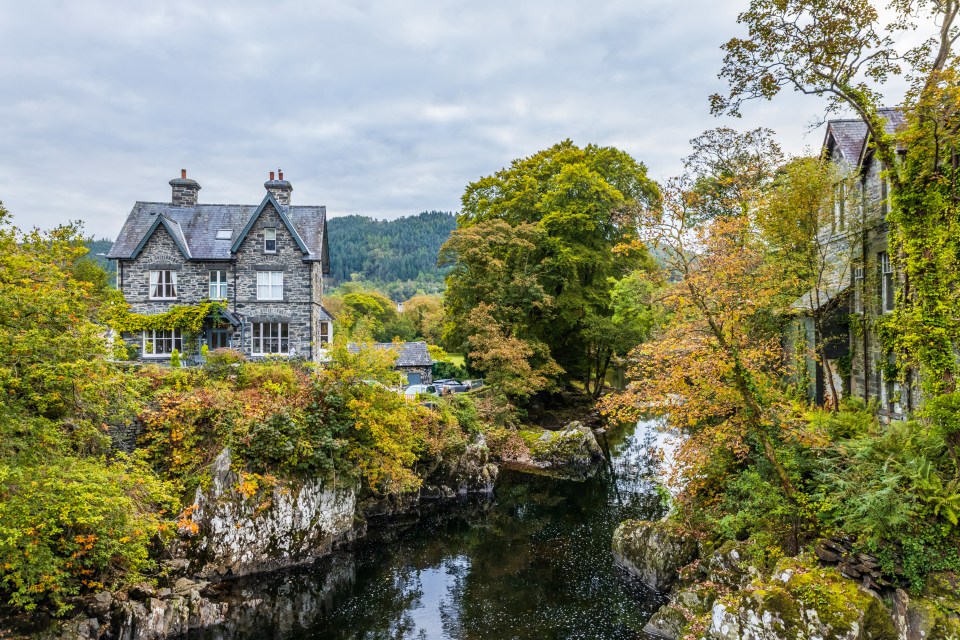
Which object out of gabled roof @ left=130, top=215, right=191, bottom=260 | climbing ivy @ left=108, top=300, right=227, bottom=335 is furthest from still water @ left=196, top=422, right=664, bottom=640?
gabled roof @ left=130, top=215, right=191, bottom=260

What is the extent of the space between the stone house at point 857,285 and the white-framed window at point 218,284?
29.5 metres

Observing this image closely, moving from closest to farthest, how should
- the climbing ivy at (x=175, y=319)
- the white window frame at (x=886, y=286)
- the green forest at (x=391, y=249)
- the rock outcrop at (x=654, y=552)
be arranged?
1. the rock outcrop at (x=654, y=552)
2. the white window frame at (x=886, y=286)
3. the climbing ivy at (x=175, y=319)
4. the green forest at (x=391, y=249)

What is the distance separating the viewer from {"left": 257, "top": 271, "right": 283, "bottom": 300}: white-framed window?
3048 cm

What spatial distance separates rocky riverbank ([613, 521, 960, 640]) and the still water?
2103 millimetres

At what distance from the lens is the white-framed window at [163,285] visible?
29.6 meters

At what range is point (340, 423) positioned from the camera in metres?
18.3

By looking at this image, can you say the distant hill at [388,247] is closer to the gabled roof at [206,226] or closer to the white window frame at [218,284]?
the gabled roof at [206,226]

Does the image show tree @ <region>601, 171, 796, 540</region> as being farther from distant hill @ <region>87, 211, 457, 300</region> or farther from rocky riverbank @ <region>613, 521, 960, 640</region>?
distant hill @ <region>87, 211, 457, 300</region>

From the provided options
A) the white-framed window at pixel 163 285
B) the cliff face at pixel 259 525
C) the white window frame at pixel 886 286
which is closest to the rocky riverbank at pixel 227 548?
the cliff face at pixel 259 525

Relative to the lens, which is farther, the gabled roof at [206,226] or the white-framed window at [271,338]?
the white-framed window at [271,338]

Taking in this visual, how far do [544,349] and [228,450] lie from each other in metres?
19.7

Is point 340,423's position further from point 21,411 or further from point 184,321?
point 184,321

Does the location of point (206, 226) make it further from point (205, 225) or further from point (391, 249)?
point (391, 249)

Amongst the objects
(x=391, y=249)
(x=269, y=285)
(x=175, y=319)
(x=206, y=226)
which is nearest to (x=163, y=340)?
(x=175, y=319)
